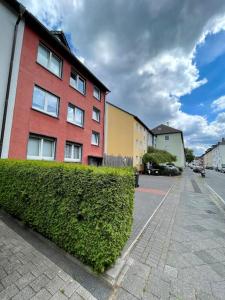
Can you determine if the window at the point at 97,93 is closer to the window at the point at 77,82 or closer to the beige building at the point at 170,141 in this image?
the window at the point at 77,82

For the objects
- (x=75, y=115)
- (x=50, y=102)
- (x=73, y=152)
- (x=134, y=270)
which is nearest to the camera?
(x=134, y=270)

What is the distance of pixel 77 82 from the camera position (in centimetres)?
1348

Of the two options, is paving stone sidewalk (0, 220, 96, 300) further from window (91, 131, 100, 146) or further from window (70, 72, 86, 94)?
window (91, 131, 100, 146)

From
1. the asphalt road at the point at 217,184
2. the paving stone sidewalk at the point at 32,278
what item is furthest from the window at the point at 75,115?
the asphalt road at the point at 217,184

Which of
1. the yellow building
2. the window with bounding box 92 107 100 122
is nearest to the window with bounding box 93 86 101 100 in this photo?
the window with bounding box 92 107 100 122

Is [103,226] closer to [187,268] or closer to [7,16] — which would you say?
[187,268]

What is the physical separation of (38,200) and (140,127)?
94.7ft

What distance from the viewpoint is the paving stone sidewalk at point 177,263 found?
2580mm

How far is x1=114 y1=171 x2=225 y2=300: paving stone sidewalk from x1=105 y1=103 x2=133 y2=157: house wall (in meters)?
17.3

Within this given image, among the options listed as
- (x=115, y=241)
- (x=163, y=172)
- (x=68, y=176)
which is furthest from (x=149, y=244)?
(x=163, y=172)

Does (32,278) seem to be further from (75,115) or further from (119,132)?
(119,132)

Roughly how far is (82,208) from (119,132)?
22533mm

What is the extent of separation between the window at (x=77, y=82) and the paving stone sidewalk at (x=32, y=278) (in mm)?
11784

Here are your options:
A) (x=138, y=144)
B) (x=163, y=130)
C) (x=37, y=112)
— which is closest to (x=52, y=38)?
(x=37, y=112)
